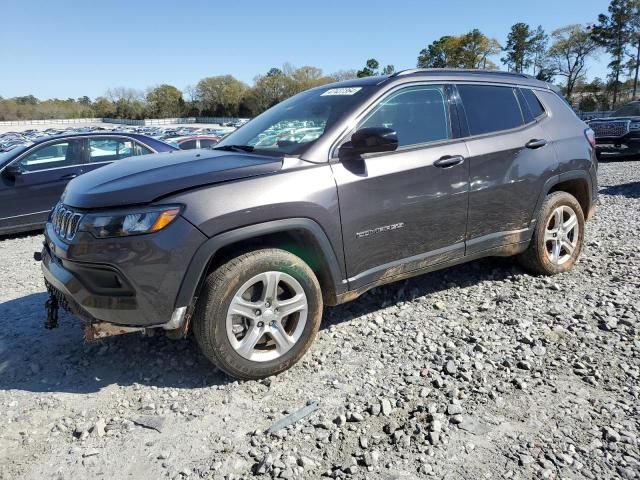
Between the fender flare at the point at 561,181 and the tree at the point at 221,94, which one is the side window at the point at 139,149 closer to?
the fender flare at the point at 561,181

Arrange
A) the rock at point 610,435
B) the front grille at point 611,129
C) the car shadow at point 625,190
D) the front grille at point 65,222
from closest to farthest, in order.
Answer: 1. the rock at point 610,435
2. the front grille at point 65,222
3. the car shadow at point 625,190
4. the front grille at point 611,129

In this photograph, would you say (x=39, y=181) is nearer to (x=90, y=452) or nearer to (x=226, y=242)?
→ (x=226, y=242)

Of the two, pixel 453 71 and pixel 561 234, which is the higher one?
pixel 453 71

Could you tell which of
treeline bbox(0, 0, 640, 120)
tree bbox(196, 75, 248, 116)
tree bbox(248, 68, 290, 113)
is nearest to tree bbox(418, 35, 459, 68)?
treeline bbox(0, 0, 640, 120)

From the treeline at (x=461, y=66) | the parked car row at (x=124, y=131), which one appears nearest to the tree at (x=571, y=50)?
the treeline at (x=461, y=66)

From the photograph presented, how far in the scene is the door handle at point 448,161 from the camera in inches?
137

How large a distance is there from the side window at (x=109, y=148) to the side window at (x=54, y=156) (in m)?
0.20

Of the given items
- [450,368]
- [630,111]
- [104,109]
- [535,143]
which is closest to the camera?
[450,368]

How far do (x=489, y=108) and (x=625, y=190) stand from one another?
20.9ft

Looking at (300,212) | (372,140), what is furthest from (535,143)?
(300,212)

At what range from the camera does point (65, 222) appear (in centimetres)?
290

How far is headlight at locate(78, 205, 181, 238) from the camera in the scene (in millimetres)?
2605

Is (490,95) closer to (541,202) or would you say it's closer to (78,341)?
(541,202)

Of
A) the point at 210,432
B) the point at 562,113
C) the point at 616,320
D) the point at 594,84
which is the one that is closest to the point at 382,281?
the point at 210,432
